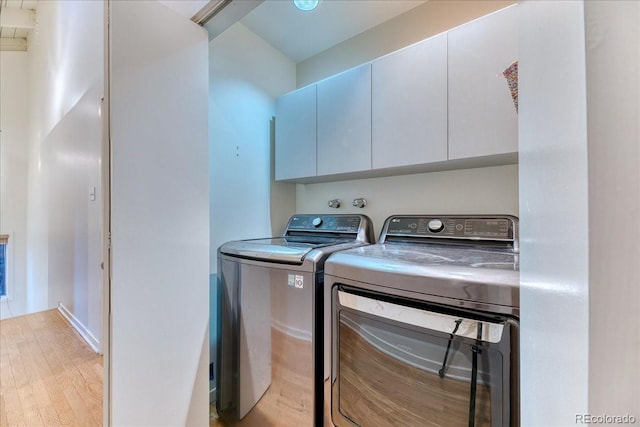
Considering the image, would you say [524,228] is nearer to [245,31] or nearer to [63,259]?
[245,31]

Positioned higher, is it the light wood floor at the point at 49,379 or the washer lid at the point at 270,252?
the washer lid at the point at 270,252

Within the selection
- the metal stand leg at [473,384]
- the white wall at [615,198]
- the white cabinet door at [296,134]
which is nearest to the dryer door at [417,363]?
the metal stand leg at [473,384]

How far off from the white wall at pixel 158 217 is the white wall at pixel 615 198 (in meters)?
1.25

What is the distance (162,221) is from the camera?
1074mm

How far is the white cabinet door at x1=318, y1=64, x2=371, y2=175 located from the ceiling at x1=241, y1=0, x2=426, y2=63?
46cm

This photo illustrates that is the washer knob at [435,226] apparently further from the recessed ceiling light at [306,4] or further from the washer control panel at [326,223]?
the recessed ceiling light at [306,4]

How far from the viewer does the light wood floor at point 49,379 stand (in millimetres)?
1355

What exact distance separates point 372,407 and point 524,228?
2.78 feet

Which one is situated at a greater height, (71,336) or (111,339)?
(111,339)

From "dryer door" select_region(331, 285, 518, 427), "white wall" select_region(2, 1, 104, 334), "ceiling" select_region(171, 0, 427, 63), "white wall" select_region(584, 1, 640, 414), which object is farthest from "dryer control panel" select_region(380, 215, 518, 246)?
"white wall" select_region(2, 1, 104, 334)

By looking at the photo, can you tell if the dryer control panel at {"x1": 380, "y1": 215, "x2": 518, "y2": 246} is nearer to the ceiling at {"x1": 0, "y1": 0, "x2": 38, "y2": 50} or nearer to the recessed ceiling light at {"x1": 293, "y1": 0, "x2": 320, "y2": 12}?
the recessed ceiling light at {"x1": 293, "y1": 0, "x2": 320, "y2": 12}

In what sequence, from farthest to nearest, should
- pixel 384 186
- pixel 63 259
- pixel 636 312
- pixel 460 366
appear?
pixel 63 259 < pixel 384 186 < pixel 460 366 < pixel 636 312

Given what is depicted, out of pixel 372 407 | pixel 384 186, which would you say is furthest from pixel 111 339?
pixel 384 186

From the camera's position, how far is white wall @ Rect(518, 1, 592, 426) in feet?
0.93
